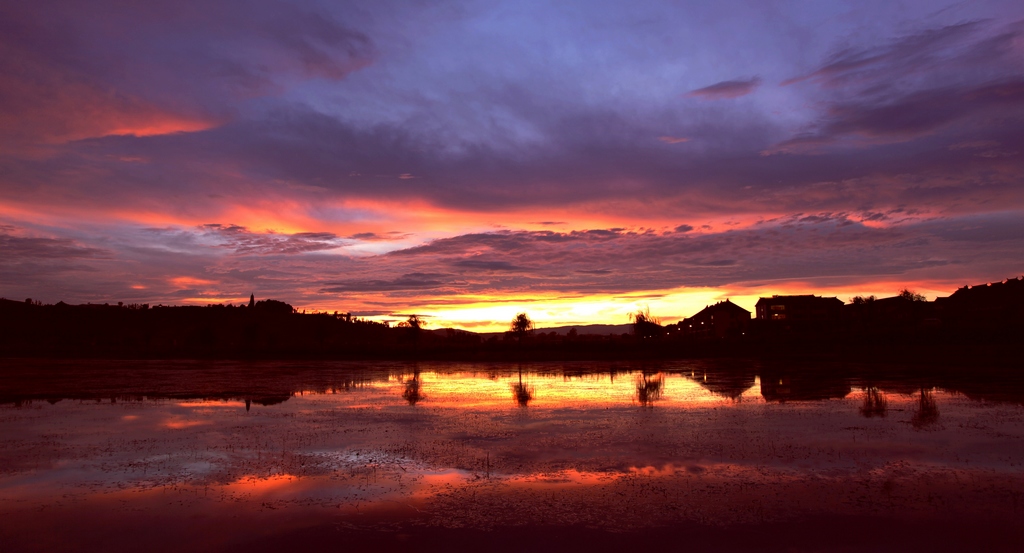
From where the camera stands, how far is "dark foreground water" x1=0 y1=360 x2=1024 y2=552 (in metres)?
11.0

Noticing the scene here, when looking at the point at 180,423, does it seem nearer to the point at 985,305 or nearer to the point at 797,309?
the point at 985,305

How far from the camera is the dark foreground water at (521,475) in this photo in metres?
11.0

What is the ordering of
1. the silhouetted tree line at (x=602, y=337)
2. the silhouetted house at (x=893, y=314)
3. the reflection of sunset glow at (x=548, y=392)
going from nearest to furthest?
the reflection of sunset glow at (x=548, y=392) → the silhouetted tree line at (x=602, y=337) → the silhouetted house at (x=893, y=314)

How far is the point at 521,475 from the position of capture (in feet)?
49.9

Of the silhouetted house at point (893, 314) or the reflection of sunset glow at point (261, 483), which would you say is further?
the silhouetted house at point (893, 314)

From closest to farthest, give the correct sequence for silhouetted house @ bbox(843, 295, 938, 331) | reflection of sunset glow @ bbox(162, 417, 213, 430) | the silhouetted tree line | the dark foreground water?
the dark foreground water < reflection of sunset glow @ bbox(162, 417, 213, 430) < the silhouetted tree line < silhouetted house @ bbox(843, 295, 938, 331)

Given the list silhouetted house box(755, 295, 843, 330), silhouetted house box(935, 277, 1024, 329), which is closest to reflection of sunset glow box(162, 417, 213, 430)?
silhouetted house box(935, 277, 1024, 329)

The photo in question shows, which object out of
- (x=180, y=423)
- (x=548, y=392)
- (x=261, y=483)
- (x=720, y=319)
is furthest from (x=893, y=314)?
(x=261, y=483)

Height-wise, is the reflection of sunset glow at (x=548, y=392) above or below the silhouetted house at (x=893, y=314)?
below

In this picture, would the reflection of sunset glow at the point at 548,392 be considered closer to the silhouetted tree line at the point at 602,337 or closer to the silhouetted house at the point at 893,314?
the silhouetted tree line at the point at 602,337

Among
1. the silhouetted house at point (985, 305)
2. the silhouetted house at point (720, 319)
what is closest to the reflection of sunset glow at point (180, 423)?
the silhouetted house at point (985, 305)

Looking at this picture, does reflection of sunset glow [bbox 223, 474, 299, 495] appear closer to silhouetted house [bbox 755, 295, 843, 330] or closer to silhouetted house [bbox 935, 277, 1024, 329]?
silhouetted house [bbox 935, 277, 1024, 329]

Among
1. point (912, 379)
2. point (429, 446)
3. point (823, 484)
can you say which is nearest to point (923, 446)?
point (823, 484)

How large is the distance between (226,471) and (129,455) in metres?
4.27
